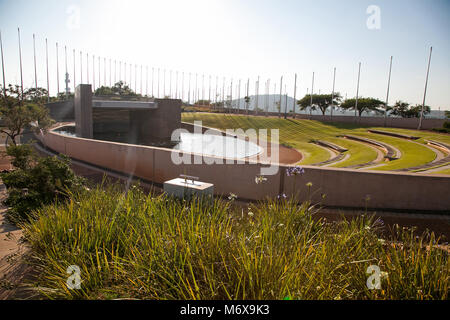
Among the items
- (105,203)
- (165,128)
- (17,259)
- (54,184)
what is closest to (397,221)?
(105,203)

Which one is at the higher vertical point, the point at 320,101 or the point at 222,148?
the point at 320,101

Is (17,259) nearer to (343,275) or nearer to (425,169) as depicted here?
(343,275)

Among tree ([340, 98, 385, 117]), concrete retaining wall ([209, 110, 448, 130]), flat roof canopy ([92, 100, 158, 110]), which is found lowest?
concrete retaining wall ([209, 110, 448, 130])

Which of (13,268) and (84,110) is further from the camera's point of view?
(84,110)

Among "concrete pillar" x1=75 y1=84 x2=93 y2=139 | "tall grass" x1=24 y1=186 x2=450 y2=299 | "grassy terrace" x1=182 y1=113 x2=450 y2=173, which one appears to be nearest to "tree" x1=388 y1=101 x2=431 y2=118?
"grassy terrace" x1=182 y1=113 x2=450 y2=173

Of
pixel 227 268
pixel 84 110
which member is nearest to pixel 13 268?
pixel 227 268

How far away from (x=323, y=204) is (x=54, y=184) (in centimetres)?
631

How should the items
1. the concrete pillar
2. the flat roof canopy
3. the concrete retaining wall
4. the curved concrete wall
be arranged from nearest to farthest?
the curved concrete wall → the concrete pillar → the flat roof canopy → the concrete retaining wall

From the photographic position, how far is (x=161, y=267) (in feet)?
9.87

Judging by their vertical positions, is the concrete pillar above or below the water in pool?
above

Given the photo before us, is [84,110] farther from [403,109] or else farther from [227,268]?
[403,109]

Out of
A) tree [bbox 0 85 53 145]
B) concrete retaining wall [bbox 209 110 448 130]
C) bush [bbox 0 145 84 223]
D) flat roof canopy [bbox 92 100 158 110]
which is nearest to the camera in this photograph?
bush [bbox 0 145 84 223]

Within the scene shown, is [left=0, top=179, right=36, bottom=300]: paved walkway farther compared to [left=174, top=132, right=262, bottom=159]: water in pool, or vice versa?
[left=174, top=132, right=262, bottom=159]: water in pool

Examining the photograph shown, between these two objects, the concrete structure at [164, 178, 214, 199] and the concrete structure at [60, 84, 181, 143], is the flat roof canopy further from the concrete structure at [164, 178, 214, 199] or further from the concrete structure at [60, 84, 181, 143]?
the concrete structure at [164, 178, 214, 199]
